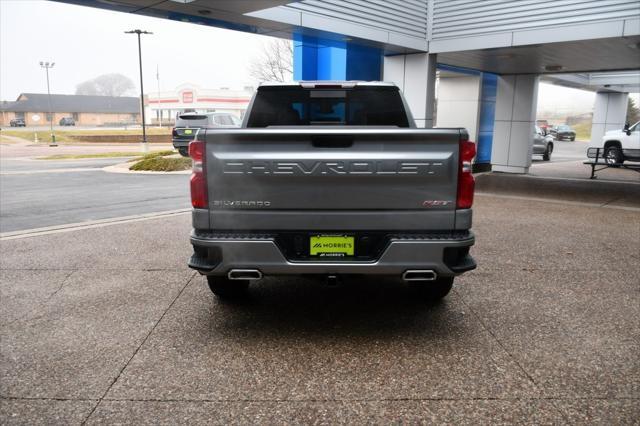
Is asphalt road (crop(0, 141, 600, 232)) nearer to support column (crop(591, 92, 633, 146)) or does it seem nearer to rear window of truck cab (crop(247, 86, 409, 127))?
rear window of truck cab (crop(247, 86, 409, 127))

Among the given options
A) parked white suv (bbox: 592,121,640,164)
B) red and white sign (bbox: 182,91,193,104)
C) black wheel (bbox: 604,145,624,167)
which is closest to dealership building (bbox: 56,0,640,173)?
parked white suv (bbox: 592,121,640,164)

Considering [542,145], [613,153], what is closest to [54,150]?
[542,145]

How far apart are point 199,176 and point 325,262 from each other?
1.10 metres

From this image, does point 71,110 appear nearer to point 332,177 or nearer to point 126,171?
point 126,171

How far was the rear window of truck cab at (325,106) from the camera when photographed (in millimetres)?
5102

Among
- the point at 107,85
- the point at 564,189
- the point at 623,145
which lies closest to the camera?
the point at 564,189

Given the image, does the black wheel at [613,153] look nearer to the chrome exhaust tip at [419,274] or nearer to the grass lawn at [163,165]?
the grass lawn at [163,165]

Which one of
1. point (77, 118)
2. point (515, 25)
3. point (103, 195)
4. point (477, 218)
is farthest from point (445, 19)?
point (77, 118)

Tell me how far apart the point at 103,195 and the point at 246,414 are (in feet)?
34.7

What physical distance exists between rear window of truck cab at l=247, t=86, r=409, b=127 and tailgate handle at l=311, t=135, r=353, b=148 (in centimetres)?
148

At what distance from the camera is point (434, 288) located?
187 inches

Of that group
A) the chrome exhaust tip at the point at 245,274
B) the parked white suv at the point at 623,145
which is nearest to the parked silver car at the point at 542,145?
the parked white suv at the point at 623,145

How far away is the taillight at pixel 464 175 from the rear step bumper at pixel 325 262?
28 cm

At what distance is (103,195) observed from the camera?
12250 millimetres
